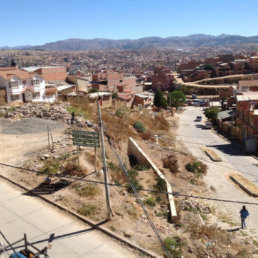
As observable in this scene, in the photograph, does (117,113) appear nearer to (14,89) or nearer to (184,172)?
(14,89)

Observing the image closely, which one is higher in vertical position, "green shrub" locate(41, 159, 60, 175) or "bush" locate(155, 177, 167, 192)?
"green shrub" locate(41, 159, 60, 175)

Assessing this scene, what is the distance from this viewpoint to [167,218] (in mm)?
12383

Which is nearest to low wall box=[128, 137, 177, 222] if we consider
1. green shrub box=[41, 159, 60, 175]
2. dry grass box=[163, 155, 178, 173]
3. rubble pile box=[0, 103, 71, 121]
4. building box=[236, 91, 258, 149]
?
dry grass box=[163, 155, 178, 173]

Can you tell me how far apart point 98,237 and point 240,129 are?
25542 mm

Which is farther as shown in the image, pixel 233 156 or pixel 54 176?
pixel 233 156

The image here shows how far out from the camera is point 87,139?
43.7 ft

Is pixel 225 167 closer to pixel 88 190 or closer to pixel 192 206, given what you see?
pixel 192 206

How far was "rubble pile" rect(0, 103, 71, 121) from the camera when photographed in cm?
2433

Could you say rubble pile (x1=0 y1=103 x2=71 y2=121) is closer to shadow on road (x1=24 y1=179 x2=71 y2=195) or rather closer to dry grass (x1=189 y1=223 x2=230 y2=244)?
shadow on road (x1=24 y1=179 x2=71 y2=195)

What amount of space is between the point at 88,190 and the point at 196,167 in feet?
32.9

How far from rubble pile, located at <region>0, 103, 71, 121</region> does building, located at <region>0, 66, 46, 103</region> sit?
1.87 metres

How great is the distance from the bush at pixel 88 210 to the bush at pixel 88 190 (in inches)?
28.7

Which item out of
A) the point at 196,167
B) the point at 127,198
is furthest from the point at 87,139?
the point at 196,167

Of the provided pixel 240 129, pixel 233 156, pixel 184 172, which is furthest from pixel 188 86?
pixel 184 172
